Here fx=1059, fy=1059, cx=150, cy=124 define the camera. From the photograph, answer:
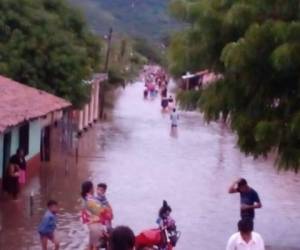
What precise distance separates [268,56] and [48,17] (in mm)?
20023

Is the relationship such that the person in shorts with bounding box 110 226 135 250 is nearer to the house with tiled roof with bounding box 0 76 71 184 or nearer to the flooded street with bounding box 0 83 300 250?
the flooded street with bounding box 0 83 300 250

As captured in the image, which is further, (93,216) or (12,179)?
(12,179)

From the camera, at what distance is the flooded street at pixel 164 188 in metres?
20.1

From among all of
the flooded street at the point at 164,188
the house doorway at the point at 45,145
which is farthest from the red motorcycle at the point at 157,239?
the house doorway at the point at 45,145

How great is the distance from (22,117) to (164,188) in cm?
530

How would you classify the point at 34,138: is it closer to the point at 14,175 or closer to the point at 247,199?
the point at 14,175

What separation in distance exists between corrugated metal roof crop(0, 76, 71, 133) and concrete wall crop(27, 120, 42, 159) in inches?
46.0

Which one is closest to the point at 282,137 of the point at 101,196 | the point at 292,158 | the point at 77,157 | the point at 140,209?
the point at 292,158

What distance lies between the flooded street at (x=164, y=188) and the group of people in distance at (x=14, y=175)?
1.18ft

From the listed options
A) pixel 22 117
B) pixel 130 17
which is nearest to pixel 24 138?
pixel 22 117

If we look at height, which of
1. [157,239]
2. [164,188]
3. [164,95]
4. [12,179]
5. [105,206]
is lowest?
[164,188]

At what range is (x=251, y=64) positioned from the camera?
15.9 metres

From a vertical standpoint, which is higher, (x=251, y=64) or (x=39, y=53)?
(x=39, y=53)

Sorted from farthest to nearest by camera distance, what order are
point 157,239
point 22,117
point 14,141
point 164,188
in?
point 164,188, point 14,141, point 22,117, point 157,239
